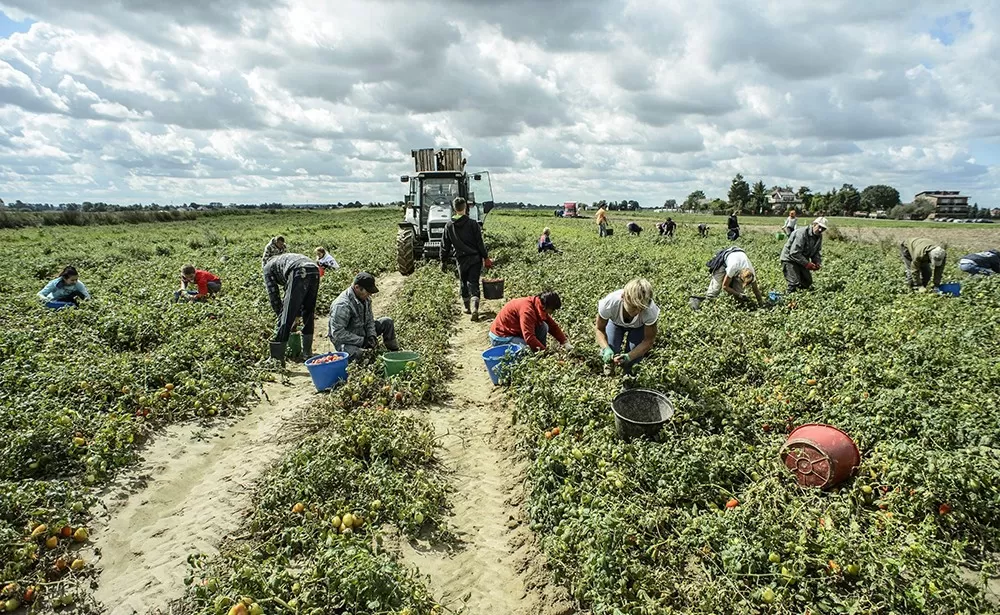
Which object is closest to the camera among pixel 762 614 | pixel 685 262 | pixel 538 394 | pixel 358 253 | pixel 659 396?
pixel 762 614

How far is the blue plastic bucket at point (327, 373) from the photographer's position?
20.8 ft

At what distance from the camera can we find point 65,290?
32.6ft

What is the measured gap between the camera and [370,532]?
3828 millimetres

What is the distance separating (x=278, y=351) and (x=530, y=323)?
3797mm

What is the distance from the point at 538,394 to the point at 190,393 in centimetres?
439

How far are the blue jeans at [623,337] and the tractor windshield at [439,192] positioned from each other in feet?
35.9

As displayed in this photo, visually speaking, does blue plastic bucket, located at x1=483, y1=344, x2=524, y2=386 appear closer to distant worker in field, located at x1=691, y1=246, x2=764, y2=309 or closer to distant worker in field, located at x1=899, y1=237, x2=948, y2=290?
distant worker in field, located at x1=691, y1=246, x2=764, y2=309

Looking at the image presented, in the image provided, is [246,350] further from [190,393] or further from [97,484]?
[97,484]

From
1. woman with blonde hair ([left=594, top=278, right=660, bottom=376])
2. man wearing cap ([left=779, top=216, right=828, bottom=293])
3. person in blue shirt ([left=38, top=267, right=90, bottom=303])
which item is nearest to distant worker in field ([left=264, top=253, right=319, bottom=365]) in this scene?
woman with blonde hair ([left=594, top=278, right=660, bottom=376])

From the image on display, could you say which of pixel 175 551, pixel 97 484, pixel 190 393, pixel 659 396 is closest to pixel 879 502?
pixel 659 396

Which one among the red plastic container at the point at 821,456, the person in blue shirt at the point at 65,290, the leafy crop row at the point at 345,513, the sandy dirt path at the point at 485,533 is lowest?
the sandy dirt path at the point at 485,533

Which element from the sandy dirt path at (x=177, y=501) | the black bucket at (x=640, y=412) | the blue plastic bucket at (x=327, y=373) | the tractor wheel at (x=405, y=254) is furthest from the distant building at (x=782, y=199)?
the sandy dirt path at (x=177, y=501)

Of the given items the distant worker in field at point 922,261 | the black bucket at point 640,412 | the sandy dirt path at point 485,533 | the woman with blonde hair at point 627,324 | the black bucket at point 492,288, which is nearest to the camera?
the sandy dirt path at point 485,533

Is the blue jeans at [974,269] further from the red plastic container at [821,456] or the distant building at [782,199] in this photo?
the distant building at [782,199]
